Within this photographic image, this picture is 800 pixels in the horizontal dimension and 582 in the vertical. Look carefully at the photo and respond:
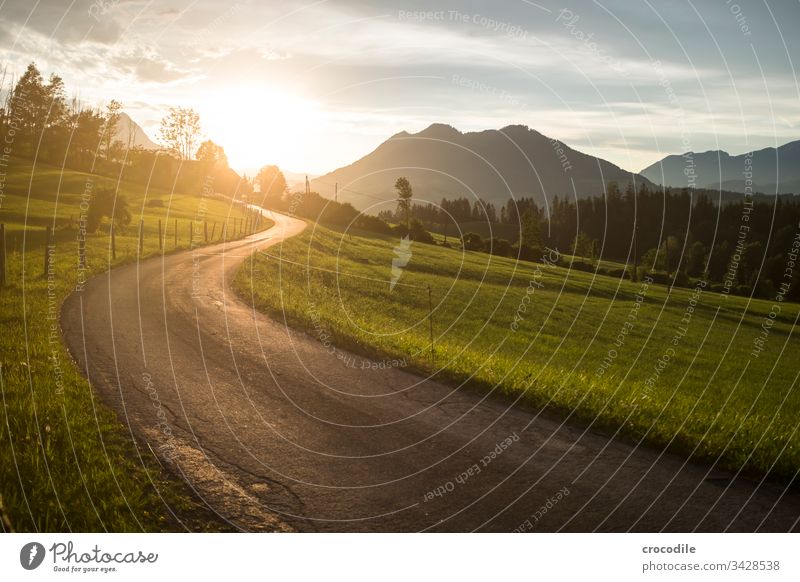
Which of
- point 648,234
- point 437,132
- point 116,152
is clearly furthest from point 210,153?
point 648,234

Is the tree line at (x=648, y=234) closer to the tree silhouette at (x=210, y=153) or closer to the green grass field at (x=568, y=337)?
the green grass field at (x=568, y=337)

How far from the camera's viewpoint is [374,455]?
28.7 ft

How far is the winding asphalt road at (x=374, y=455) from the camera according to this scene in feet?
23.4

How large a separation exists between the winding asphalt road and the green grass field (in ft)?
3.25

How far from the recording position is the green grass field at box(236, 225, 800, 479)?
10648 millimetres

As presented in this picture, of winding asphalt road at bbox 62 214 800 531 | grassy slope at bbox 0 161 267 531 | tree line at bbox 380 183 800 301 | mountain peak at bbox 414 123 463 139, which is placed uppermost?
mountain peak at bbox 414 123 463 139

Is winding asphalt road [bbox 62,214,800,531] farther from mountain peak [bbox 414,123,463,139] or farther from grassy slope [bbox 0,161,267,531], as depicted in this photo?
mountain peak [bbox 414,123,463,139]

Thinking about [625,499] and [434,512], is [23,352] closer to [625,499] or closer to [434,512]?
[434,512]

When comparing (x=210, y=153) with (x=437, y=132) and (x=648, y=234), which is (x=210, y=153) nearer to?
(x=437, y=132)

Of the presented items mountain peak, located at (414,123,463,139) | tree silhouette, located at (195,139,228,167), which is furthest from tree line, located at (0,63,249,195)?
mountain peak, located at (414,123,463,139)

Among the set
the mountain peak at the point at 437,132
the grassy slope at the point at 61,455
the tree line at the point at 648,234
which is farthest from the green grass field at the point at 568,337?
the mountain peak at the point at 437,132

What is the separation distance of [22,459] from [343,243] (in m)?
50.3

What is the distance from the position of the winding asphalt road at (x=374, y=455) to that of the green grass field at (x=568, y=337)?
3.25 feet
